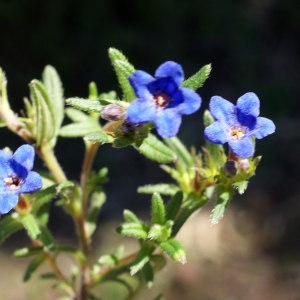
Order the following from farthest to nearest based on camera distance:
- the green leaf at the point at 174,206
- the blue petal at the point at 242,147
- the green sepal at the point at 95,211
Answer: the green sepal at the point at 95,211 < the green leaf at the point at 174,206 < the blue petal at the point at 242,147

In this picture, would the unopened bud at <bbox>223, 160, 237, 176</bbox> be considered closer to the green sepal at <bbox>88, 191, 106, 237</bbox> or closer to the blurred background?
the green sepal at <bbox>88, 191, 106, 237</bbox>

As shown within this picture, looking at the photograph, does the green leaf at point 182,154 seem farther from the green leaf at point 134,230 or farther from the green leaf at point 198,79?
the green leaf at point 198,79

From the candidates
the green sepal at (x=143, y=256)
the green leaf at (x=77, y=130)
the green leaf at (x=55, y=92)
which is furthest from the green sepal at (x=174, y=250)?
the green leaf at (x=55, y=92)

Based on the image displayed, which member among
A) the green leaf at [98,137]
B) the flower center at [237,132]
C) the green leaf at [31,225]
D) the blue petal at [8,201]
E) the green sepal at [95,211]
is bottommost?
the green sepal at [95,211]

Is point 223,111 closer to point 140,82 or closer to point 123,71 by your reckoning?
point 140,82

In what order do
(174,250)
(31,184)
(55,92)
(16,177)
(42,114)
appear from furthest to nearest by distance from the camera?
(55,92), (42,114), (174,250), (16,177), (31,184)

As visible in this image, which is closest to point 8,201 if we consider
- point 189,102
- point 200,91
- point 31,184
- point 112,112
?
point 31,184
